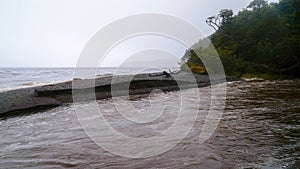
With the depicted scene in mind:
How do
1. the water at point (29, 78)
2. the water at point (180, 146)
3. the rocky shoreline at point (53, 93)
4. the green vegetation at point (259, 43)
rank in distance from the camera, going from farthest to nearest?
1. the green vegetation at point (259, 43)
2. the water at point (29, 78)
3. the rocky shoreline at point (53, 93)
4. the water at point (180, 146)

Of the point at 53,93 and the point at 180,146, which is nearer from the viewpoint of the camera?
the point at 180,146

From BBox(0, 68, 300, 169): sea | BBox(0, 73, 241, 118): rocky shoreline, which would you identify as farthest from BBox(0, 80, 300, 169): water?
BBox(0, 73, 241, 118): rocky shoreline

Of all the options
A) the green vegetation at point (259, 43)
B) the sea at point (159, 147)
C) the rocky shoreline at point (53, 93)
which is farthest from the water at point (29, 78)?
the sea at point (159, 147)

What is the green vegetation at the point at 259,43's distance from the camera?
2727 cm

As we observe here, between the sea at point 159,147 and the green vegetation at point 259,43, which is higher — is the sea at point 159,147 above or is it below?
below

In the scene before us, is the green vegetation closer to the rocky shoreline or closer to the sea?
the rocky shoreline

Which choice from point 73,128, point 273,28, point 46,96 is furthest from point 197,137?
point 273,28

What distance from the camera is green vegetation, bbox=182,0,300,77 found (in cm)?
2727

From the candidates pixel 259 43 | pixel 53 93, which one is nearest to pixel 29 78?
pixel 53 93

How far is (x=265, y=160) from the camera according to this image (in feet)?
13.6

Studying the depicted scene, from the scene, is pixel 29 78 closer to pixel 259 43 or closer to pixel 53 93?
pixel 53 93

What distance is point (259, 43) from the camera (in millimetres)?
28969

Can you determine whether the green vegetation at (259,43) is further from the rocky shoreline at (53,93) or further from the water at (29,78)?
the rocky shoreline at (53,93)

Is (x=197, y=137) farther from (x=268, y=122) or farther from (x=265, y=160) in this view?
(x=268, y=122)
